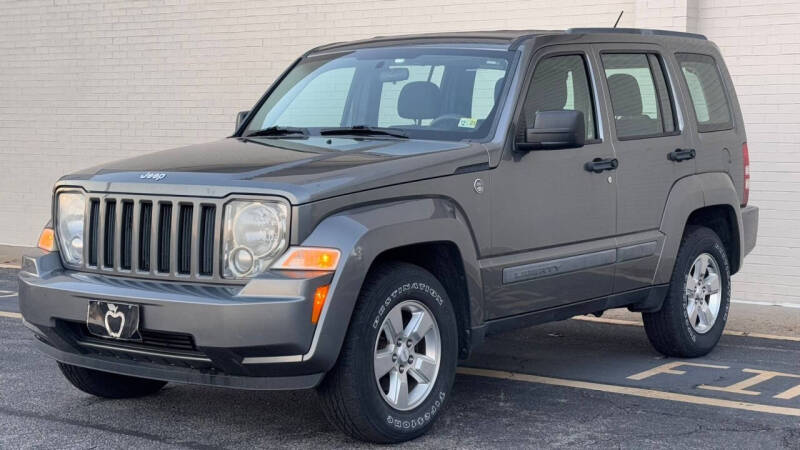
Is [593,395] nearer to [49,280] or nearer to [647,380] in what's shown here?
[647,380]

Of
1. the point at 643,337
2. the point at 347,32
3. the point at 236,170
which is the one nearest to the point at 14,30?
the point at 347,32

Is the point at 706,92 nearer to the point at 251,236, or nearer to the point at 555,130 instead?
the point at 555,130

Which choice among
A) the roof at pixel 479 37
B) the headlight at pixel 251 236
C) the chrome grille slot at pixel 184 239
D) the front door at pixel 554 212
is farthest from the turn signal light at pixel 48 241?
the roof at pixel 479 37

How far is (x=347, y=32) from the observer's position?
41.5ft

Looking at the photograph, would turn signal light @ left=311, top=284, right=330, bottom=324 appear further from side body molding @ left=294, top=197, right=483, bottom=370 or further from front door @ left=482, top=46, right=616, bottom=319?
front door @ left=482, top=46, right=616, bottom=319

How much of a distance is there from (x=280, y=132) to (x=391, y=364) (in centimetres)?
182

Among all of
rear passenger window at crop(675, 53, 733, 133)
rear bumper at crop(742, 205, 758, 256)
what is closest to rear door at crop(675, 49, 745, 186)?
rear passenger window at crop(675, 53, 733, 133)

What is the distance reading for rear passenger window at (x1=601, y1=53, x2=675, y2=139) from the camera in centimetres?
716

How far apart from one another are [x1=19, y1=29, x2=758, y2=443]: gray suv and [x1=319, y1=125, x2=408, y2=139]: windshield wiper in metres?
0.02

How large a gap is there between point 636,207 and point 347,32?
20.2ft

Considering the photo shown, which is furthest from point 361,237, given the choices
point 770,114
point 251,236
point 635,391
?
point 770,114

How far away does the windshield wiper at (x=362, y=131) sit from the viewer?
637 centimetres

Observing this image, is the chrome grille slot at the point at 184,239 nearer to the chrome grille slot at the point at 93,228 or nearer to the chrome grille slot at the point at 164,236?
the chrome grille slot at the point at 164,236

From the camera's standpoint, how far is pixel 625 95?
7223 millimetres
